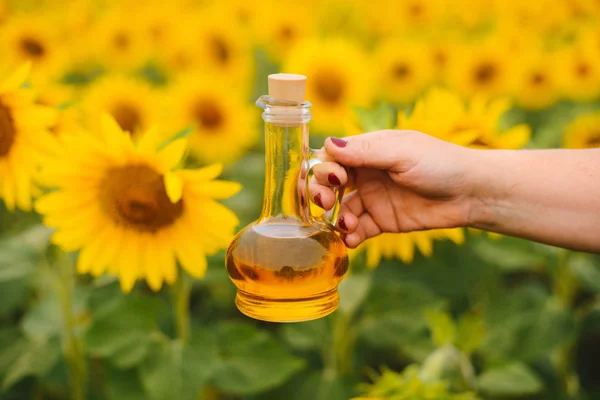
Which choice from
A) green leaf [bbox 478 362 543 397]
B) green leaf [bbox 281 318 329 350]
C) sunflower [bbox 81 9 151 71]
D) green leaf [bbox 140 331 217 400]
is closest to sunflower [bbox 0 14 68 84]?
sunflower [bbox 81 9 151 71]

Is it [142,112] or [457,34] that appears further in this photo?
[457,34]

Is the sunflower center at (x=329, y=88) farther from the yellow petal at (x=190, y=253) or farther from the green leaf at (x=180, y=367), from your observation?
the yellow petal at (x=190, y=253)

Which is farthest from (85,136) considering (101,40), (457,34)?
(457,34)

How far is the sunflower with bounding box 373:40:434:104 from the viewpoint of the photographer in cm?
299

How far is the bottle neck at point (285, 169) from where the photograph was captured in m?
1.08

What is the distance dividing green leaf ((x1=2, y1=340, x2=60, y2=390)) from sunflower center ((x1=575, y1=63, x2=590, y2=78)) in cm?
189

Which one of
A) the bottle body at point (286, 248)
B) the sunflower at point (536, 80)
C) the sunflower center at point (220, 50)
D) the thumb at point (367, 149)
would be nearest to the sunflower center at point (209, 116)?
the sunflower center at point (220, 50)

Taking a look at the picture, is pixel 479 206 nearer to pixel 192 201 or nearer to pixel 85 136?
pixel 192 201

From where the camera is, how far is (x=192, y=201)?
1460mm

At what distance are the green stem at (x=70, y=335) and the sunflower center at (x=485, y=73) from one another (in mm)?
1633

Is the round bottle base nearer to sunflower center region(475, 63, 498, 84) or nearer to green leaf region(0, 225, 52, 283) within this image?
green leaf region(0, 225, 52, 283)

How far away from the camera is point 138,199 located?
1458 mm

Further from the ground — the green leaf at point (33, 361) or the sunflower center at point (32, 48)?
→ the sunflower center at point (32, 48)

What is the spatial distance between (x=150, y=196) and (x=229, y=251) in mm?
407
